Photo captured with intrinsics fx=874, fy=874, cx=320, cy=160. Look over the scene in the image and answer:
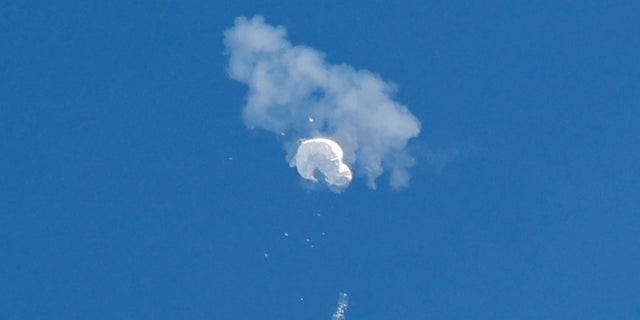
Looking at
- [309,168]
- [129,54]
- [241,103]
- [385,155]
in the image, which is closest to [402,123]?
[385,155]

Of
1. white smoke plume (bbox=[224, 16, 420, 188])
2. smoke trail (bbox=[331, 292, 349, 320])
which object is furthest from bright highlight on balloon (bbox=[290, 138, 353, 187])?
smoke trail (bbox=[331, 292, 349, 320])

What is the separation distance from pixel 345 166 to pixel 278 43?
1728mm

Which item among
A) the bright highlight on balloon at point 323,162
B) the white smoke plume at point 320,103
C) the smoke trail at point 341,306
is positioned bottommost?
the smoke trail at point 341,306

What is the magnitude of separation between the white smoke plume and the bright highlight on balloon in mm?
84

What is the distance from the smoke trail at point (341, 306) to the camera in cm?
1096

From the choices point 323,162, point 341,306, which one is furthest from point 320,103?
point 341,306

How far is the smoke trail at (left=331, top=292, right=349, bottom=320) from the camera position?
11.0m

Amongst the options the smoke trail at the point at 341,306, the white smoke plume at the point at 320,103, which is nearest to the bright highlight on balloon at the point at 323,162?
the white smoke plume at the point at 320,103

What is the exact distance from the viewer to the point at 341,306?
36.0ft

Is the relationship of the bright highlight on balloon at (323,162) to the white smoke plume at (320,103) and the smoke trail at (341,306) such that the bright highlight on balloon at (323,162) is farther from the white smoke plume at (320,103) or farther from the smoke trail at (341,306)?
the smoke trail at (341,306)

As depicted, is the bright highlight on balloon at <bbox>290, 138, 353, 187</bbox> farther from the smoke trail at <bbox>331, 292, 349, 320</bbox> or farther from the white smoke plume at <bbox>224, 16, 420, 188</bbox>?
the smoke trail at <bbox>331, 292, 349, 320</bbox>

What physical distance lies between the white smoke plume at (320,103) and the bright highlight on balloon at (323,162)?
0.27 ft

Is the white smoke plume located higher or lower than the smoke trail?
higher

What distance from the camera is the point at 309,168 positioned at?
10820 mm
